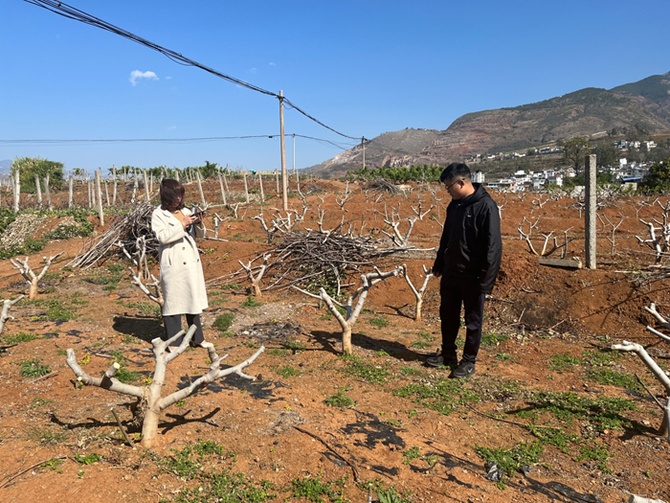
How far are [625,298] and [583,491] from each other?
3409mm

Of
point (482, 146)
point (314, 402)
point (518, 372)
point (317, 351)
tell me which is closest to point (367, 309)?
point (317, 351)

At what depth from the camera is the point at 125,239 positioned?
33.2 feet

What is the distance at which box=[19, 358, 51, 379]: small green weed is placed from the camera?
11.6ft

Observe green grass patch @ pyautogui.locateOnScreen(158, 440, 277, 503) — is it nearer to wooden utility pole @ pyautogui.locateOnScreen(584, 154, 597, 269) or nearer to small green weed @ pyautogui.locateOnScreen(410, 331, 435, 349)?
small green weed @ pyautogui.locateOnScreen(410, 331, 435, 349)

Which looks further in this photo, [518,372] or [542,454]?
[518,372]

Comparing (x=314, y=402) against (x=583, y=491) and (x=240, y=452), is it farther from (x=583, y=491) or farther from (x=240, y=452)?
(x=583, y=491)

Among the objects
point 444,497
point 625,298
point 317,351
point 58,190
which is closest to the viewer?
point 444,497

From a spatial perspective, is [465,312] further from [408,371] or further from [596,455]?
[596,455]

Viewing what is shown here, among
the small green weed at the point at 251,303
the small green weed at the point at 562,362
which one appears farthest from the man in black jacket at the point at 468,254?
the small green weed at the point at 251,303

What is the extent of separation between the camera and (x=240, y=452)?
2547 millimetres

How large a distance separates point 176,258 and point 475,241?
2.61 meters

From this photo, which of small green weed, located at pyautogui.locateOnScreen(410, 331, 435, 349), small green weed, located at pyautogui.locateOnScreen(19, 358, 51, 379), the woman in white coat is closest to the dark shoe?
small green weed, located at pyautogui.locateOnScreen(410, 331, 435, 349)

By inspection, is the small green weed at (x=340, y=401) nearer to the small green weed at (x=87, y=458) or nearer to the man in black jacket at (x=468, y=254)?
the man in black jacket at (x=468, y=254)

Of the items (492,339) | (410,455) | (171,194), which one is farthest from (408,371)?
(171,194)
